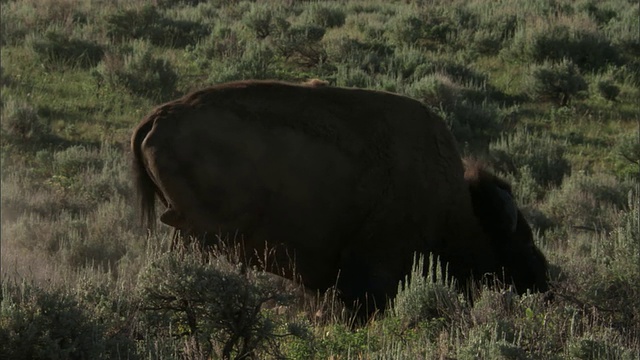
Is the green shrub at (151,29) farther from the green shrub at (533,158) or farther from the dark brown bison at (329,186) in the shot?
the dark brown bison at (329,186)

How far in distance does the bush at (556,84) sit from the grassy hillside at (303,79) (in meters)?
0.02

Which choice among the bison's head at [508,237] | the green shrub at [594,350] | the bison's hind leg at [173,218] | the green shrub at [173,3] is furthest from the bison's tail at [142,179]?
the green shrub at [173,3]

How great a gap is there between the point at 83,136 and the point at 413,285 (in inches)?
337

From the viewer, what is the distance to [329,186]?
7.70m

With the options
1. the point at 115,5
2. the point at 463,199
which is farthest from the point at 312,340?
the point at 115,5

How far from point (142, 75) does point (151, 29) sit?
138 inches

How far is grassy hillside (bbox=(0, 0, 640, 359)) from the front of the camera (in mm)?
5641

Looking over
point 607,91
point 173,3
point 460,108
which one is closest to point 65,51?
point 460,108

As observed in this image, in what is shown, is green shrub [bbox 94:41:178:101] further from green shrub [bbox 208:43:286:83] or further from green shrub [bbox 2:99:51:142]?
green shrub [bbox 2:99:51:142]

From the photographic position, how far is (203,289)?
5.60 metres

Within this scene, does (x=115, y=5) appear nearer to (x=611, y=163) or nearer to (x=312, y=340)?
(x=611, y=163)

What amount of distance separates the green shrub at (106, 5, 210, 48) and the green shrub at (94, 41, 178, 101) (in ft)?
7.48

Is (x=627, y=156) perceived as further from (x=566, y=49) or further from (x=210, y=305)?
(x=210, y=305)

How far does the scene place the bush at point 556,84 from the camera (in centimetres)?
1619
